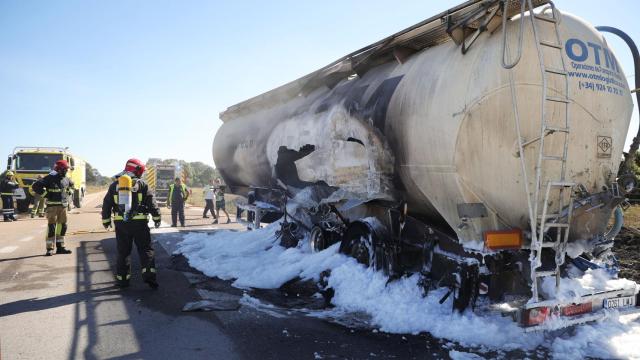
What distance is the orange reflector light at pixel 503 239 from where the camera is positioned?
4.06 m

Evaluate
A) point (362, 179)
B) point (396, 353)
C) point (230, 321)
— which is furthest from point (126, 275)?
point (396, 353)

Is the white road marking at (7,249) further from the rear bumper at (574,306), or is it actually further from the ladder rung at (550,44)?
the ladder rung at (550,44)

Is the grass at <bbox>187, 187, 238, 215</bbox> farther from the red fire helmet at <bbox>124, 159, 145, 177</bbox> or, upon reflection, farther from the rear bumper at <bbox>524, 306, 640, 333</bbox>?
the rear bumper at <bbox>524, 306, 640, 333</bbox>

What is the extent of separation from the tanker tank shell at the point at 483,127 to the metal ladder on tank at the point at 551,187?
0.05 metres

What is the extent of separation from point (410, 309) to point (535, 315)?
134 cm

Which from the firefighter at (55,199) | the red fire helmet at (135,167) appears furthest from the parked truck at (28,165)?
the red fire helmet at (135,167)

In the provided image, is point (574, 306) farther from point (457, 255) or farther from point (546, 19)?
point (546, 19)

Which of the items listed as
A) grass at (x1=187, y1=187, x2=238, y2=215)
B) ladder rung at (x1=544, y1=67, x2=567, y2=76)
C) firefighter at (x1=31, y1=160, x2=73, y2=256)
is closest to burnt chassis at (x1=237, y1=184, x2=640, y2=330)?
ladder rung at (x1=544, y1=67, x2=567, y2=76)

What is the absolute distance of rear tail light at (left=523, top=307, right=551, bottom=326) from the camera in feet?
11.8

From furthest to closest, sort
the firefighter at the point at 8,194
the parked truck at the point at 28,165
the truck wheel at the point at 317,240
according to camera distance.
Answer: the parked truck at the point at 28,165
the firefighter at the point at 8,194
the truck wheel at the point at 317,240

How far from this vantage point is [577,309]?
3.87 m

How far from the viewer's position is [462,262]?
437cm

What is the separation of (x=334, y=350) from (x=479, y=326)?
1455 mm

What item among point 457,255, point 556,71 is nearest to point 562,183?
point 556,71
